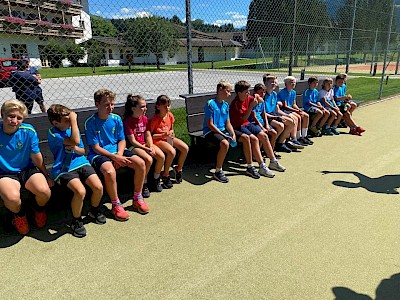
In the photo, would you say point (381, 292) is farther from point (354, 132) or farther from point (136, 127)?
point (354, 132)

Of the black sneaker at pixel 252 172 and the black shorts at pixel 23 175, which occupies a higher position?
the black shorts at pixel 23 175

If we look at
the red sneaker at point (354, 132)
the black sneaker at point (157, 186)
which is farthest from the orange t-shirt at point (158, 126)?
the red sneaker at point (354, 132)

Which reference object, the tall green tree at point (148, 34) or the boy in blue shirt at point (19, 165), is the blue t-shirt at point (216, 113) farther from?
the boy in blue shirt at point (19, 165)

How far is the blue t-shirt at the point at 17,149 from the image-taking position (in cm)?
281

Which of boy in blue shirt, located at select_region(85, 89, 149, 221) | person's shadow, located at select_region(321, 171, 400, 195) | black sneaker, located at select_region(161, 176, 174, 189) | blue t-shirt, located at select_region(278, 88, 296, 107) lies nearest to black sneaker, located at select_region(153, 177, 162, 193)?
black sneaker, located at select_region(161, 176, 174, 189)

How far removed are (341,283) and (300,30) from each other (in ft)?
27.9

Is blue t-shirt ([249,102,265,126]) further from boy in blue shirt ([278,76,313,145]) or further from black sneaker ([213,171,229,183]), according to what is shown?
black sneaker ([213,171,229,183])

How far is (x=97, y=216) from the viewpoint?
3133 millimetres

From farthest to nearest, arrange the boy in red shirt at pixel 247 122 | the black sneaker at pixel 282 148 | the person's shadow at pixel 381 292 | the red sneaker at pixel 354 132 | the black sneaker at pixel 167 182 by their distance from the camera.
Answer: the red sneaker at pixel 354 132 → the black sneaker at pixel 282 148 → the boy in red shirt at pixel 247 122 → the black sneaker at pixel 167 182 → the person's shadow at pixel 381 292

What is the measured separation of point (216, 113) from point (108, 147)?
154 centimetres

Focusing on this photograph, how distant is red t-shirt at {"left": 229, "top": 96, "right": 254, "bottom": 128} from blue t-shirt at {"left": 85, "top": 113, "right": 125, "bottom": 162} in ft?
5.78

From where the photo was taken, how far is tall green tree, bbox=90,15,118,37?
4297mm

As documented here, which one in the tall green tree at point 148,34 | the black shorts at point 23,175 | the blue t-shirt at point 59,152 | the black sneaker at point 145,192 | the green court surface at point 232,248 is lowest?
the green court surface at point 232,248

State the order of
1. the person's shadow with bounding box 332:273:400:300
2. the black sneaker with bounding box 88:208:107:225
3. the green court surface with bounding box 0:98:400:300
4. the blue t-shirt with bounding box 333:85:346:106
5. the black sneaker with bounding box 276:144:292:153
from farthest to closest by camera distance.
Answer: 1. the blue t-shirt with bounding box 333:85:346:106
2. the black sneaker with bounding box 276:144:292:153
3. the black sneaker with bounding box 88:208:107:225
4. the green court surface with bounding box 0:98:400:300
5. the person's shadow with bounding box 332:273:400:300
